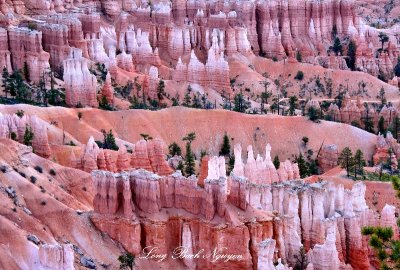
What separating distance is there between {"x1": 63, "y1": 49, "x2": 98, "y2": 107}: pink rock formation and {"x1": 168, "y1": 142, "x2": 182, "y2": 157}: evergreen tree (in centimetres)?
1005

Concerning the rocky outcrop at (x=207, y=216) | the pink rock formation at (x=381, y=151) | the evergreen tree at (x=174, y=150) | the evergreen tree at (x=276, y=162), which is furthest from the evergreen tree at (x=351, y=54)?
the rocky outcrop at (x=207, y=216)

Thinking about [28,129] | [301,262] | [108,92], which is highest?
[28,129]

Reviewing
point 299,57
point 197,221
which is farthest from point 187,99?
point 197,221

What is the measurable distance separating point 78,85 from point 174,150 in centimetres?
1307

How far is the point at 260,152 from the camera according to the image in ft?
346

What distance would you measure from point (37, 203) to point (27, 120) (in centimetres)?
2032

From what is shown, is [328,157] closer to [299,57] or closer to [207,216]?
[207,216]

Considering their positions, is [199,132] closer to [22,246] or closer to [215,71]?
[215,71]

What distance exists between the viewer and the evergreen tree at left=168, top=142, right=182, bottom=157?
96550 millimetres

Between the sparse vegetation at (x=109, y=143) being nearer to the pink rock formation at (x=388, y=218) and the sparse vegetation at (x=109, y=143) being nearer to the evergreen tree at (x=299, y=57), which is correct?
the pink rock formation at (x=388, y=218)

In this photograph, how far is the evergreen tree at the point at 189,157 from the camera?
88250 millimetres

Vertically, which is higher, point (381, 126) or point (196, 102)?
point (196, 102)

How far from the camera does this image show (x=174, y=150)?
9738 centimetres

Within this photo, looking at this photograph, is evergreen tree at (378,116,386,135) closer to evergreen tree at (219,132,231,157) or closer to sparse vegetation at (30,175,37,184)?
evergreen tree at (219,132,231,157)
